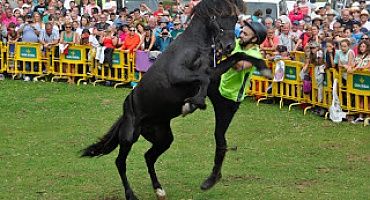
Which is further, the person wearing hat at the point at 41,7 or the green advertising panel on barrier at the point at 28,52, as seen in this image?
the person wearing hat at the point at 41,7

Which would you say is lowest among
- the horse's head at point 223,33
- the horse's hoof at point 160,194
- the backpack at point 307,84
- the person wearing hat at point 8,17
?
the horse's hoof at point 160,194

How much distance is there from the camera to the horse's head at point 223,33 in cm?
935

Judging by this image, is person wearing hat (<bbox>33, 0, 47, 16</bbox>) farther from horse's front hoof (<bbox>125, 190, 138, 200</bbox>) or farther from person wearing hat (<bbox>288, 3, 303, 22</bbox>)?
horse's front hoof (<bbox>125, 190, 138, 200</bbox>)

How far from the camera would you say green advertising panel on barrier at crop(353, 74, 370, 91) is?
49.9ft

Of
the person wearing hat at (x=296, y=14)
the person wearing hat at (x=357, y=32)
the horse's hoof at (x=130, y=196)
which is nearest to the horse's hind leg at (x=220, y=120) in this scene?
the horse's hoof at (x=130, y=196)

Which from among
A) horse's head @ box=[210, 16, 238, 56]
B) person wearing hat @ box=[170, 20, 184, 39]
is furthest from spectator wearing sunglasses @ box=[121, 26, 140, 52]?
horse's head @ box=[210, 16, 238, 56]

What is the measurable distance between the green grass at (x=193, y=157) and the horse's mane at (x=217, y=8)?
2279mm

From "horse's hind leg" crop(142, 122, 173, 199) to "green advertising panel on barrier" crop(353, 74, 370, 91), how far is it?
20.0 ft

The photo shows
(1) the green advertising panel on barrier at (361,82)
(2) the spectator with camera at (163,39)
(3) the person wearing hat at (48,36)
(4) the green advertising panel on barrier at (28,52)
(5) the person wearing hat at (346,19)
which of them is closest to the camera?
(1) the green advertising panel on barrier at (361,82)

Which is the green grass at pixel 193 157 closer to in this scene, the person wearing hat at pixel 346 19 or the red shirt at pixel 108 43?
the red shirt at pixel 108 43

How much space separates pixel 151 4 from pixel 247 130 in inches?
547

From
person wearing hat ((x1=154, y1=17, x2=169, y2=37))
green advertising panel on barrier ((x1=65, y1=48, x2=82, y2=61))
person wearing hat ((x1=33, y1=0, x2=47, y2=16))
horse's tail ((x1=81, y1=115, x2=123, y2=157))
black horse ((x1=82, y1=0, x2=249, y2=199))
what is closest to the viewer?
black horse ((x1=82, y1=0, x2=249, y2=199))

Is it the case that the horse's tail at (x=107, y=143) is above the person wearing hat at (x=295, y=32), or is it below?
below

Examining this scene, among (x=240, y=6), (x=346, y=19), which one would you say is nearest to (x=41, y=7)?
(x=346, y=19)
